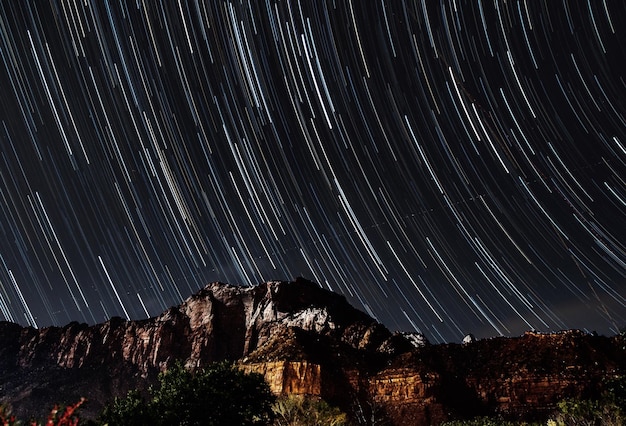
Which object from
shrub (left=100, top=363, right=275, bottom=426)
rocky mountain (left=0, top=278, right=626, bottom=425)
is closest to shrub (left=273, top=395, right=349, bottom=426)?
rocky mountain (left=0, top=278, right=626, bottom=425)

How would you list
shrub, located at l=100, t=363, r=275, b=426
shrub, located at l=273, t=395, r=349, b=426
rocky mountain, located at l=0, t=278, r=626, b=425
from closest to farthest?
shrub, located at l=100, t=363, r=275, b=426, shrub, located at l=273, t=395, r=349, b=426, rocky mountain, located at l=0, t=278, r=626, b=425

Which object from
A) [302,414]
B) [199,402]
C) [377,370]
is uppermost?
[199,402]

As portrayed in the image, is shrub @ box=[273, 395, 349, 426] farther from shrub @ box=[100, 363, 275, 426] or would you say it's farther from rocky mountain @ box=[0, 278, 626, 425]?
shrub @ box=[100, 363, 275, 426]

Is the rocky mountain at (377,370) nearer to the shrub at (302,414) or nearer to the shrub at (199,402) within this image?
the shrub at (302,414)

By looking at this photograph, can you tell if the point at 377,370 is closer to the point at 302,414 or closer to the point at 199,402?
the point at 302,414

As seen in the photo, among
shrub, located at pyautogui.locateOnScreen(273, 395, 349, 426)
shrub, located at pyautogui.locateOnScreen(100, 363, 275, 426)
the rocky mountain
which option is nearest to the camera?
shrub, located at pyautogui.locateOnScreen(100, 363, 275, 426)

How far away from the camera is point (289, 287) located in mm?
143375

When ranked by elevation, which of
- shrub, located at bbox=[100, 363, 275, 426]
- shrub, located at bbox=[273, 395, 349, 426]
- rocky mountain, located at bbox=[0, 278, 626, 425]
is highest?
shrub, located at bbox=[100, 363, 275, 426]

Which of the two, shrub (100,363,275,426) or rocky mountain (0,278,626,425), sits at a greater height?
shrub (100,363,275,426)

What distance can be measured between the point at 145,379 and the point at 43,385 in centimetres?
2579

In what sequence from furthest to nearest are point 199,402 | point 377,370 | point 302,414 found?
1. point 377,370
2. point 302,414
3. point 199,402

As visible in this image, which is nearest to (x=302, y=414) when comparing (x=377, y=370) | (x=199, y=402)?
(x=199, y=402)

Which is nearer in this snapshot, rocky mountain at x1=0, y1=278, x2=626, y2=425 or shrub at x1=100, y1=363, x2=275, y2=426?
shrub at x1=100, y1=363, x2=275, y2=426

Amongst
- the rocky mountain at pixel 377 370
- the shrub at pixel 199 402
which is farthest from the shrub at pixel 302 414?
the shrub at pixel 199 402
